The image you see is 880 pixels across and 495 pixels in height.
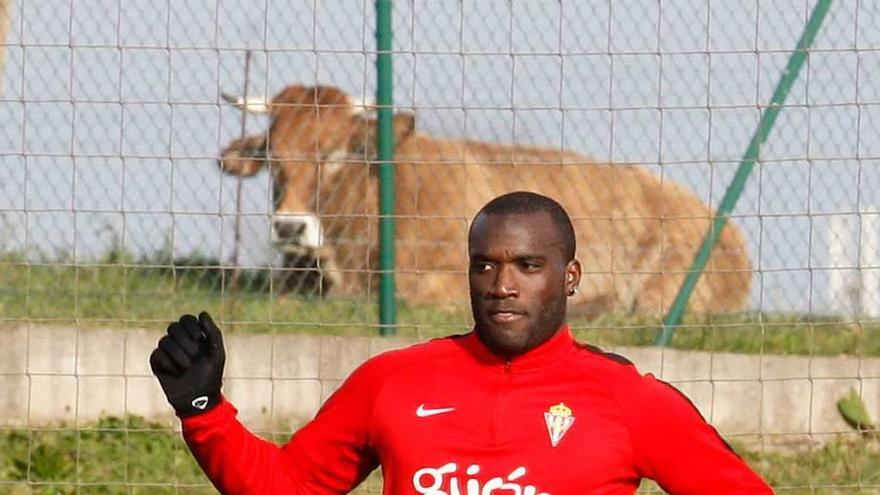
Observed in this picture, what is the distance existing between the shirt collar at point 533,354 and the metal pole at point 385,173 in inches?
133

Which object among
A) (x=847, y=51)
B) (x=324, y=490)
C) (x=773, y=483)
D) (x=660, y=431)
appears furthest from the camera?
(x=773, y=483)

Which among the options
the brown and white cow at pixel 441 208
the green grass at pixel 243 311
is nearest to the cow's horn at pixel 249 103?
the brown and white cow at pixel 441 208

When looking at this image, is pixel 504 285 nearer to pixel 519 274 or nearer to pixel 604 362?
pixel 519 274

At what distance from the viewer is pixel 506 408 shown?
14.5 feet

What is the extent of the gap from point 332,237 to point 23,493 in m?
1.57

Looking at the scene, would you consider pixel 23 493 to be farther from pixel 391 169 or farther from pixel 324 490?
pixel 324 490

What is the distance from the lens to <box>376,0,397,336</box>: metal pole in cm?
777

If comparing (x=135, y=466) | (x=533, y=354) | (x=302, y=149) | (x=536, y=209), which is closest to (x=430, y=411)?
(x=533, y=354)


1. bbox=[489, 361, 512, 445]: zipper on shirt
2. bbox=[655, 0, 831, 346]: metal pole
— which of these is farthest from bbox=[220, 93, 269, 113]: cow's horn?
bbox=[489, 361, 512, 445]: zipper on shirt

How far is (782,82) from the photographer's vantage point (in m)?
7.63

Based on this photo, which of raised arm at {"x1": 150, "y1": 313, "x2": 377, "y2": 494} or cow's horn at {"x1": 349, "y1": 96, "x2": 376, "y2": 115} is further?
cow's horn at {"x1": 349, "y1": 96, "x2": 376, "y2": 115}

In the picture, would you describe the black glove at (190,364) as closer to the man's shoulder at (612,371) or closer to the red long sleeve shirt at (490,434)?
the red long sleeve shirt at (490,434)

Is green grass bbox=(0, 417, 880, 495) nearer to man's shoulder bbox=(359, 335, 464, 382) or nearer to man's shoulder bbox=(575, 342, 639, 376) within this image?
man's shoulder bbox=(359, 335, 464, 382)

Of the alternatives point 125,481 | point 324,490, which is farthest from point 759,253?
point 324,490
